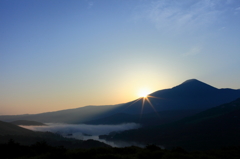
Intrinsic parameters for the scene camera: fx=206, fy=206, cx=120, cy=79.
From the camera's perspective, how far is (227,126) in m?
180

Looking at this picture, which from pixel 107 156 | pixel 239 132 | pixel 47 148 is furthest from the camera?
pixel 239 132

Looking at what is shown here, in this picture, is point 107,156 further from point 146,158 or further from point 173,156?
point 173,156

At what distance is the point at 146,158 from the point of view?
1268 inches

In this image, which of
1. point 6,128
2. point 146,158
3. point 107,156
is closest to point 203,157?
point 146,158

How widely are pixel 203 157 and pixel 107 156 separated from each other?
1543cm

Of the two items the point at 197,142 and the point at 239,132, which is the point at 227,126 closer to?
the point at 239,132

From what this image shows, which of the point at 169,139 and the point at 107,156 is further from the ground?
the point at 107,156

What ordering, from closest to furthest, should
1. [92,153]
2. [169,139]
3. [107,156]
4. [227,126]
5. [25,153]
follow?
[107,156], [92,153], [25,153], [227,126], [169,139]

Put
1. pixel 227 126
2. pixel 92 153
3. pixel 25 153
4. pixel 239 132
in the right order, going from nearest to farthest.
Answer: pixel 92 153 < pixel 25 153 < pixel 239 132 < pixel 227 126

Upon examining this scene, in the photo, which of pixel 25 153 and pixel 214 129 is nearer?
pixel 25 153

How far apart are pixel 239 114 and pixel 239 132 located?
41.3 m

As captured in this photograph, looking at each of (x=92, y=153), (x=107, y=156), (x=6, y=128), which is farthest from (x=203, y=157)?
(x=6, y=128)

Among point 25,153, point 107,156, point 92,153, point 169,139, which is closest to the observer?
point 107,156

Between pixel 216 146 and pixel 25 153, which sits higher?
pixel 25 153
